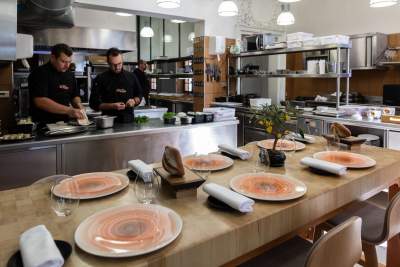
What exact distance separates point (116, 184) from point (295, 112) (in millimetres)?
1086

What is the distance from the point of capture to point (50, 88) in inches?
125

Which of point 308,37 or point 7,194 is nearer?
point 7,194

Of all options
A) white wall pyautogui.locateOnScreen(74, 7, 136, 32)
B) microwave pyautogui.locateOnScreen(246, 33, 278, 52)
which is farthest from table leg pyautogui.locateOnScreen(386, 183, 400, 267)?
white wall pyautogui.locateOnScreen(74, 7, 136, 32)

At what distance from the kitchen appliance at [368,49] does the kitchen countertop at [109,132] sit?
10.7 ft

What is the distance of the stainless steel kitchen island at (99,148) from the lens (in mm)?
2549

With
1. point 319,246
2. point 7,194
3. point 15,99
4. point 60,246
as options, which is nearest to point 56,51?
point 15,99

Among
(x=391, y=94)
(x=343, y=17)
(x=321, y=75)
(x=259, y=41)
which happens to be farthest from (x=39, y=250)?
(x=343, y=17)

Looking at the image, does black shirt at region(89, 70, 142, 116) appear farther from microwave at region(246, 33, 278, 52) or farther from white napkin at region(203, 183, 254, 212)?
microwave at region(246, 33, 278, 52)

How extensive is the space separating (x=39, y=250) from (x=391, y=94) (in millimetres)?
5999

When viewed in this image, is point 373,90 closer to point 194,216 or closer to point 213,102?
point 213,102

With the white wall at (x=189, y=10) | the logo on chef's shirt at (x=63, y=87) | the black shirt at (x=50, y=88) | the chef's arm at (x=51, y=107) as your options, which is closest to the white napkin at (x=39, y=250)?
the chef's arm at (x=51, y=107)

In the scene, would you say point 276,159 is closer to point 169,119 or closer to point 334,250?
point 334,250

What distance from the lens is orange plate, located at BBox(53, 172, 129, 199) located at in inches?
56.4

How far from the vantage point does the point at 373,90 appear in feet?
20.3
